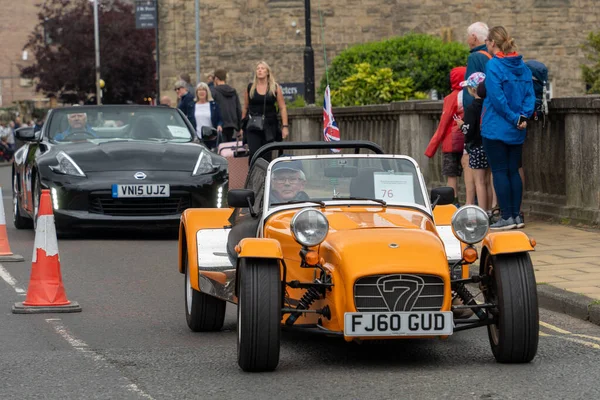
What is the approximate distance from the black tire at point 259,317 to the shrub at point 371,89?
17298mm

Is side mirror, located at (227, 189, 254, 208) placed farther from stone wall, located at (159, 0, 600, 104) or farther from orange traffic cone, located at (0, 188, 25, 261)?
stone wall, located at (159, 0, 600, 104)

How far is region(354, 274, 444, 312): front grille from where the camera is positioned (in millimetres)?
6699

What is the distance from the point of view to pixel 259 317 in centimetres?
671

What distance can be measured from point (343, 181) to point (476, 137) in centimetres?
603

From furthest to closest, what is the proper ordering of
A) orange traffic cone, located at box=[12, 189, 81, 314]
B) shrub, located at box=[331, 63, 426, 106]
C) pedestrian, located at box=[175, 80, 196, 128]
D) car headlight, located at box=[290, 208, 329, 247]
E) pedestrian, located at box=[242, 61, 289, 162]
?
shrub, located at box=[331, 63, 426, 106], pedestrian, located at box=[175, 80, 196, 128], pedestrian, located at box=[242, 61, 289, 162], orange traffic cone, located at box=[12, 189, 81, 314], car headlight, located at box=[290, 208, 329, 247]

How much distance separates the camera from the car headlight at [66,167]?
1391 centimetres

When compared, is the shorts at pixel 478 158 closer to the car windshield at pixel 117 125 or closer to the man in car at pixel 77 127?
the car windshield at pixel 117 125

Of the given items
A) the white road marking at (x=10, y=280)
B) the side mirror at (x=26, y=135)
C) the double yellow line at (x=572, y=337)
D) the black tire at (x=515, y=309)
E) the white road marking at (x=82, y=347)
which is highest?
the side mirror at (x=26, y=135)

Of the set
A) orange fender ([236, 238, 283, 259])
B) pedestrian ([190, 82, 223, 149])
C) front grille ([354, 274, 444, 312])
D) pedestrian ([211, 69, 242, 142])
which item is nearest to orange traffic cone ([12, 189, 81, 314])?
orange fender ([236, 238, 283, 259])

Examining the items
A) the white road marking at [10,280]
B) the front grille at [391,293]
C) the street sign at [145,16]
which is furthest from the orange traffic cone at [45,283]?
the street sign at [145,16]

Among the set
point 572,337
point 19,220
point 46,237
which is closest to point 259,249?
point 572,337

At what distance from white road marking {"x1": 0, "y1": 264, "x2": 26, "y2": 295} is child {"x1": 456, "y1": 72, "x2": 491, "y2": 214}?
481cm

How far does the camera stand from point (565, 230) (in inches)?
533

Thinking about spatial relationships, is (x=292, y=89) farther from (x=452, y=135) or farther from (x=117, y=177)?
(x=117, y=177)
